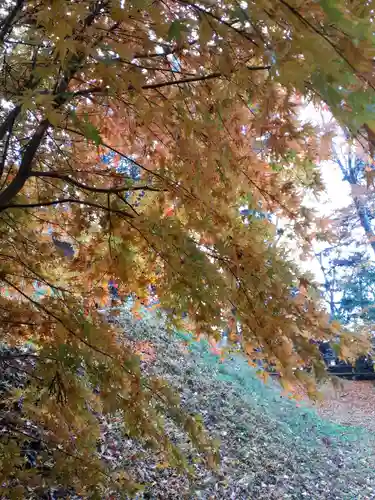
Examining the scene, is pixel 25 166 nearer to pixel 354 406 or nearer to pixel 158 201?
pixel 158 201

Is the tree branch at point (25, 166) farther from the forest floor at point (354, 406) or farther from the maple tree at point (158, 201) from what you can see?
the forest floor at point (354, 406)

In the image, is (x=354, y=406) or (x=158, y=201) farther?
(x=354, y=406)

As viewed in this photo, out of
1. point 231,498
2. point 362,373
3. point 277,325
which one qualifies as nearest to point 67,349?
point 277,325

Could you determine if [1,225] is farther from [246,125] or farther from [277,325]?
[277,325]

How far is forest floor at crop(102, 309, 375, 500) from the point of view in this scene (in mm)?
4680

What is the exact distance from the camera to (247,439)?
6.67 meters

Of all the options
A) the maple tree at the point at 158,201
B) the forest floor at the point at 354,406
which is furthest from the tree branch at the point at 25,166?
the forest floor at the point at 354,406

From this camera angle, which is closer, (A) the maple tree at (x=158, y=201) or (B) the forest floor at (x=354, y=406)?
(A) the maple tree at (x=158, y=201)

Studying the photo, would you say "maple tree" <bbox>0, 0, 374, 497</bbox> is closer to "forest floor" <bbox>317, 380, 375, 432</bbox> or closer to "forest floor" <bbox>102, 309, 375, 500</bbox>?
"forest floor" <bbox>102, 309, 375, 500</bbox>

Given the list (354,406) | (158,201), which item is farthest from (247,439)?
(354,406)

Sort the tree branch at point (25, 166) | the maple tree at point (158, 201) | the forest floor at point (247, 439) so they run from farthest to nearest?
the forest floor at point (247, 439)
the tree branch at point (25, 166)
the maple tree at point (158, 201)

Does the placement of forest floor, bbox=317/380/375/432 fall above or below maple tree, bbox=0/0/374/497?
below

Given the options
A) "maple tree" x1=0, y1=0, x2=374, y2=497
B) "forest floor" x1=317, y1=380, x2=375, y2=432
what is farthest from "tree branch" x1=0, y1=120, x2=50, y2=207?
"forest floor" x1=317, y1=380, x2=375, y2=432

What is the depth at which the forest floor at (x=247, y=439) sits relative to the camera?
468cm
